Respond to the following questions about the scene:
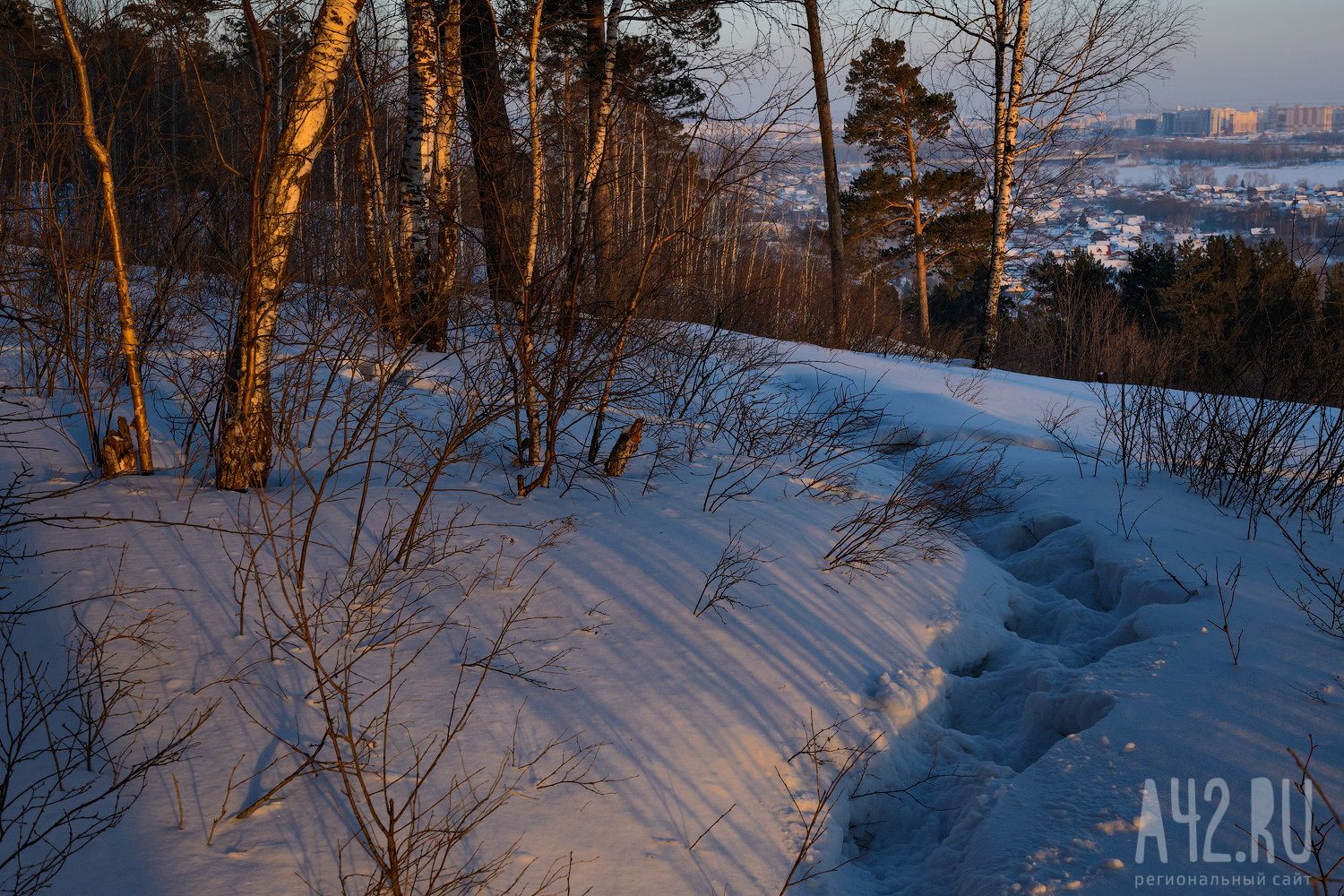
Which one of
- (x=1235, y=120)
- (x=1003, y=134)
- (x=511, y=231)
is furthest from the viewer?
(x=1235, y=120)

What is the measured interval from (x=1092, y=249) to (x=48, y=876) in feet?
109

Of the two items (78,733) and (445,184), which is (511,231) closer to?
(445,184)

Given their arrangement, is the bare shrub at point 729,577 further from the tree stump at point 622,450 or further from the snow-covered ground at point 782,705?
the tree stump at point 622,450

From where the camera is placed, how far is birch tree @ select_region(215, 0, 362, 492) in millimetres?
3537

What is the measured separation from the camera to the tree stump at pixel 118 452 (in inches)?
150

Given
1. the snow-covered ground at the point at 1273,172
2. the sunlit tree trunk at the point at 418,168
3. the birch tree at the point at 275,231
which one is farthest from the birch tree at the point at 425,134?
the snow-covered ground at the point at 1273,172

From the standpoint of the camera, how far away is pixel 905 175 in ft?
82.8

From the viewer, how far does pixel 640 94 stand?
10945mm

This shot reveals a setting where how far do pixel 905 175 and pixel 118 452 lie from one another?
24822mm

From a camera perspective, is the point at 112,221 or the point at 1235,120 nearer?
the point at 112,221

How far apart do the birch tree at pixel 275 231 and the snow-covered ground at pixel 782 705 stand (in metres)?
0.26

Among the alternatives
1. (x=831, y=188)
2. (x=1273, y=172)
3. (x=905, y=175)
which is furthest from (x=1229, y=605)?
(x=1273, y=172)

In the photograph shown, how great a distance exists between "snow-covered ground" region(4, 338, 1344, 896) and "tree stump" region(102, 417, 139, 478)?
11cm

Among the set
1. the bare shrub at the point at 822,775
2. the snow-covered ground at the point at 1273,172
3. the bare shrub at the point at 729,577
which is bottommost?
the bare shrub at the point at 822,775
